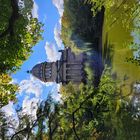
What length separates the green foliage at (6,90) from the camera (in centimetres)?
3500

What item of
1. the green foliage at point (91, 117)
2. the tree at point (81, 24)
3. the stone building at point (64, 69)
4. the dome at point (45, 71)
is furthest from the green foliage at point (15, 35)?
the dome at point (45, 71)

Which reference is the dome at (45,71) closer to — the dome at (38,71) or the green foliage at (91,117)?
the dome at (38,71)

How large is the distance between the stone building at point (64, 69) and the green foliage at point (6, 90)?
56876 millimetres

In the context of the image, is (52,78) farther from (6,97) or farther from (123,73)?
(6,97)

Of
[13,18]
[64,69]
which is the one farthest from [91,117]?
[64,69]

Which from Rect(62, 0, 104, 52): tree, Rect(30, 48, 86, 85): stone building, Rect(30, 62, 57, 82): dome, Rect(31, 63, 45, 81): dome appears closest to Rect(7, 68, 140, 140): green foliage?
Rect(62, 0, 104, 52): tree

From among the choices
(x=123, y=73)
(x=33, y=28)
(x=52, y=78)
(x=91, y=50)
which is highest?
(x=52, y=78)

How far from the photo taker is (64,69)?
108 meters

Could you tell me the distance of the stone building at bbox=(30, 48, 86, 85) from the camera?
99.3m

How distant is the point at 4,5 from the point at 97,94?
1613 cm

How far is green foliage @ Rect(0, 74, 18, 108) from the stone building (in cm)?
5688

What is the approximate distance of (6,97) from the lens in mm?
35625

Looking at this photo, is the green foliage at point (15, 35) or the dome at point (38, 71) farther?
the dome at point (38, 71)

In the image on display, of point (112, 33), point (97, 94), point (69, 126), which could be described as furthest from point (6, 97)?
point (112, 33)
